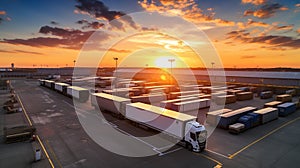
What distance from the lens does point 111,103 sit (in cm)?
3416

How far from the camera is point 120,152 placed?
19953mm

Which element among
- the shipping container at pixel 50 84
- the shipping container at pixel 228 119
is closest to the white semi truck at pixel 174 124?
the shipping container at pixel 228 119

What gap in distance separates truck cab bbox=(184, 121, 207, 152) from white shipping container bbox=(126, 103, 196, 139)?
2.23 ft

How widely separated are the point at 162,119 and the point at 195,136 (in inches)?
203

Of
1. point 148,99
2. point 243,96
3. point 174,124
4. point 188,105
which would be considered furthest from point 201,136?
point 243,96

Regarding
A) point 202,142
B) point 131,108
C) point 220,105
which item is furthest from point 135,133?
point 220,105

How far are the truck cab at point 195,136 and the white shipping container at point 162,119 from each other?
26.8 inches

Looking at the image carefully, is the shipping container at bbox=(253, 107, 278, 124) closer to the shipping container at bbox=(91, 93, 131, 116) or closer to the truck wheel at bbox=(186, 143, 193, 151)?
the truck wheel at bbox=(186, 143, 193, 151)

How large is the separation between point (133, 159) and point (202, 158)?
7999mm

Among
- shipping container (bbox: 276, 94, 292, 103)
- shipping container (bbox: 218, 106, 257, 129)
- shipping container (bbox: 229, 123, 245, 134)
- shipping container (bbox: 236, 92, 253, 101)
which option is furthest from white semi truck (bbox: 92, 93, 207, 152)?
shipping container (bbox: 276, 94, 292, 103)

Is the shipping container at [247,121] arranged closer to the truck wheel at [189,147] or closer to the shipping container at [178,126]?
the shipping container at [178,126]

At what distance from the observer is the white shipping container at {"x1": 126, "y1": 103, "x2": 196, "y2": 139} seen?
21.1 metres

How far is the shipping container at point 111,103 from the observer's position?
105 feet

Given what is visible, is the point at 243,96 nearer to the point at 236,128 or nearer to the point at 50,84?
the point at 236,128
